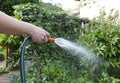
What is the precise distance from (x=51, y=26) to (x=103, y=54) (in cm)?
180

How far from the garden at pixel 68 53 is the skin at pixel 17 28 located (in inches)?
99.4

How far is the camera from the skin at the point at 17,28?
1076 millimetres

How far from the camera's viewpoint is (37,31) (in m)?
1.25

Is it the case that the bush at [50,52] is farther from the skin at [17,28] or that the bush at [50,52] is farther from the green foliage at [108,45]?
the skin at [17,28]

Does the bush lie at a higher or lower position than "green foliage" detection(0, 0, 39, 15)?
lower

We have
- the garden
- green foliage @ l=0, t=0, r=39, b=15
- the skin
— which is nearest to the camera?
the skin

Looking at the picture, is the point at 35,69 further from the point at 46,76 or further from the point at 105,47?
the point at 105,47

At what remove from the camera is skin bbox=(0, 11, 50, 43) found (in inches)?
42.3

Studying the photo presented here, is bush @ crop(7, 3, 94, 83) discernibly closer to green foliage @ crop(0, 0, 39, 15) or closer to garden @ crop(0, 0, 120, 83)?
garden @ crop(0, 0, 120, 83)

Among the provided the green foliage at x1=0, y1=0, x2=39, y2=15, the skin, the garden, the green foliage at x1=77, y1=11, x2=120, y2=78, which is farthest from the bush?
the green foliage at x1=0, y1=0, x2=39, y2=15

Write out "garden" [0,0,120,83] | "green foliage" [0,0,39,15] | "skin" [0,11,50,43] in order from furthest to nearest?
"green foliage" [0,0,39,15]
"garden" [0,0,120,83]
"skin" [0,11,50,43]

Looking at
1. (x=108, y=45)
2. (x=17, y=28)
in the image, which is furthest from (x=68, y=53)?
(x=17, y=28)

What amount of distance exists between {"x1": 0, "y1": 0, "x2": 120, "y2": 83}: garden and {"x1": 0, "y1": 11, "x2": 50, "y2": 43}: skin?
2526 millimetres

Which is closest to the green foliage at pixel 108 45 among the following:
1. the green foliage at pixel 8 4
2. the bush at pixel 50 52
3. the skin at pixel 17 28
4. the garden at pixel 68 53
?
the garden at pixel 68 53
